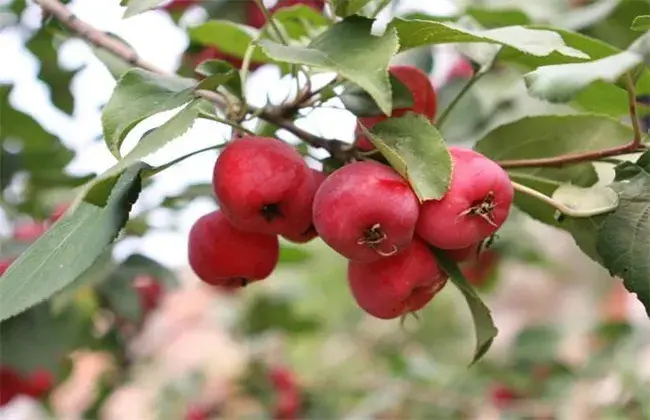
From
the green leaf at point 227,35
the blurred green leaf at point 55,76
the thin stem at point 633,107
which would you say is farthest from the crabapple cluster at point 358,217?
the blurred green leaf at point 55,76

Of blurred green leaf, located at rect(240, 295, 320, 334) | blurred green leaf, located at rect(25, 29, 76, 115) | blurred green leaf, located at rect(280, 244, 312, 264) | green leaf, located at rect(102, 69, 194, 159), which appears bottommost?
blurred green leaf, located at rect(240, 295, 320, 334)

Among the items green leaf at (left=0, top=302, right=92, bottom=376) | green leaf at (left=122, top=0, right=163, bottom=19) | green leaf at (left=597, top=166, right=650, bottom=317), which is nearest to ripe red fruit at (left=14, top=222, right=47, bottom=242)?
green leaf at (left=0, top=302, right=92, bottom=376)

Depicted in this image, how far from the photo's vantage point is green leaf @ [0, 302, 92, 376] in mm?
956

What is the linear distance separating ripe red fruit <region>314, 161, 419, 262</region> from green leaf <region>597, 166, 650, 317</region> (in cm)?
13

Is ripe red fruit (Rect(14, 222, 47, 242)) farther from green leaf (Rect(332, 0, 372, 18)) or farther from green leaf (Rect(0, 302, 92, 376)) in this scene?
green leaf (Rect(332, 0, 372, 18))

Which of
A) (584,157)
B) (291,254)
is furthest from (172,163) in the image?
(291,254)

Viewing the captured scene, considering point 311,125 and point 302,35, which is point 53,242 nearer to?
point 311,125

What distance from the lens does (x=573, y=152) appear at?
0.70m

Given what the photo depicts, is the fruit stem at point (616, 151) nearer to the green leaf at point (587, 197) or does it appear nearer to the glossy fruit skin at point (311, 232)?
the green leaf at point (587, 197)

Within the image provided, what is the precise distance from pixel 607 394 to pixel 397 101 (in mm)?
1178

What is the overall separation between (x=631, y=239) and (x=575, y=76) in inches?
5.0


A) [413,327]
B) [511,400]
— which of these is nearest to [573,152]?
[511,400]

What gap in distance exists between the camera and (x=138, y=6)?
557 mm

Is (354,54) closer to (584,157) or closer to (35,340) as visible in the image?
(584,157)
